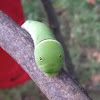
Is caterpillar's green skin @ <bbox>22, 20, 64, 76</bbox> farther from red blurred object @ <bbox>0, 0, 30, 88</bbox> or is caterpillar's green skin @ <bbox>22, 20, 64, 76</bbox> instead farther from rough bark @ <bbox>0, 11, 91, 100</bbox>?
Answer: red blurred object @ <bbox>0, 0, 30, 88</bbox>

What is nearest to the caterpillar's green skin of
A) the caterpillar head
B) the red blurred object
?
the caterpillar head

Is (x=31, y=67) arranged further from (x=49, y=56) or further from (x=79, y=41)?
(x=79, y=41)

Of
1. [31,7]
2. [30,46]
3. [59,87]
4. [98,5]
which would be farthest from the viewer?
[31,7]

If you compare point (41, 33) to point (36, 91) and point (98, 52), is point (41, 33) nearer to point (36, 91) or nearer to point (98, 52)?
point (36, 91)

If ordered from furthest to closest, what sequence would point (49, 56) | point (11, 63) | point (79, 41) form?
point (79, 41) < point (11, 63) < point (49, 56)

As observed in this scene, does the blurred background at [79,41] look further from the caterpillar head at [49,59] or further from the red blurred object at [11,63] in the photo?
the caterpillar head at [49,59]

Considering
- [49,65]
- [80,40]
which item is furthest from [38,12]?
[49,65]

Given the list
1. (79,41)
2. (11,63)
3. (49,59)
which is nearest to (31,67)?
(49,59)
